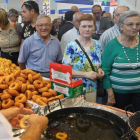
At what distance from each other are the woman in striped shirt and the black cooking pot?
0.80 metres

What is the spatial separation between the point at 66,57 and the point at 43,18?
0.71 m

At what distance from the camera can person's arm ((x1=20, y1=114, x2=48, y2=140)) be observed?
813mm

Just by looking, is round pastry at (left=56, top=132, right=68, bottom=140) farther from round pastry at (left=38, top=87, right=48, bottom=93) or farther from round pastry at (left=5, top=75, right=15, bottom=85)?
round pastry at (left=5, top=75, right=15, bottom=85)

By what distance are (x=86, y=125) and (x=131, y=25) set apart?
114cm

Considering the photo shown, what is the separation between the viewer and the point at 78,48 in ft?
6.30

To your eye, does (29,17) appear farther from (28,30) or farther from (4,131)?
(4,131)

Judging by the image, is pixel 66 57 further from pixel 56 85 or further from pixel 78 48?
pixel 56 85

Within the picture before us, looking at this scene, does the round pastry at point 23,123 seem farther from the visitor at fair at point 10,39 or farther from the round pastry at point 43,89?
the visitor at fair at point 10,39

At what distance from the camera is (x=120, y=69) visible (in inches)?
72.4

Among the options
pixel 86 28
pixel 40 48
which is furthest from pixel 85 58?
pixel 40 48

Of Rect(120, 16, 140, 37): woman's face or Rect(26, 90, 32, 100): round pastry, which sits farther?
Rect(120, 16, 140, 37): woman's face

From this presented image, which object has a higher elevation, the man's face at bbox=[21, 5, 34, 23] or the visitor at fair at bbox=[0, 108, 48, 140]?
the man's face at bbox=[21, 5, 34, 23]

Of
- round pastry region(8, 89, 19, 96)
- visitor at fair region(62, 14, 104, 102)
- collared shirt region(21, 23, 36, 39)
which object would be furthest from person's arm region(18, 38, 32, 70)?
round pastry region(8, 89, 19, 96)

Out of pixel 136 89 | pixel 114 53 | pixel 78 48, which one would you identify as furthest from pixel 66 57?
pixel 136 89
